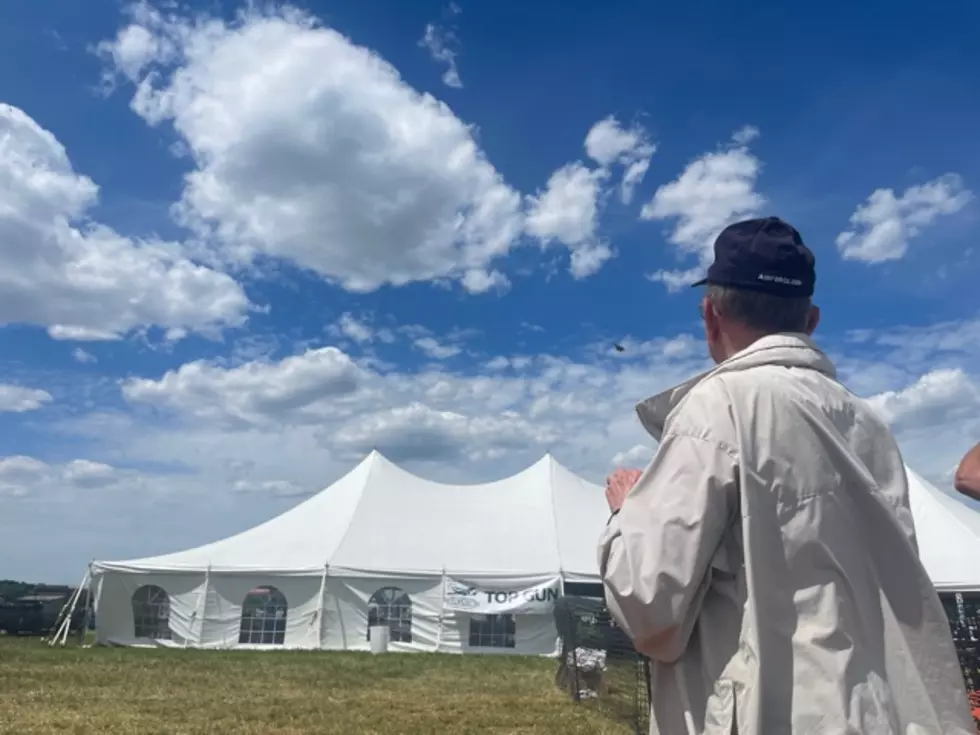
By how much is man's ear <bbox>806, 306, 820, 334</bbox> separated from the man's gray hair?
42 millimetres

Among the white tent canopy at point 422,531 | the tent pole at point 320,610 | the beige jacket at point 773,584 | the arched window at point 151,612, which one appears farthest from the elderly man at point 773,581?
the arched window at point 151,612

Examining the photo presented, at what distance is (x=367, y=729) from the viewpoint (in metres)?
8.12

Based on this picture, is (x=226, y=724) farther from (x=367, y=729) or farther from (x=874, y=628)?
(x=874, y=628)

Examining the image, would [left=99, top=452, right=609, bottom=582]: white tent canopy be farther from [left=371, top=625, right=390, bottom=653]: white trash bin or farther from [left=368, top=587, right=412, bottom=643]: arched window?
[left=371, top=625, right=390, bottom=653]: white trash bin

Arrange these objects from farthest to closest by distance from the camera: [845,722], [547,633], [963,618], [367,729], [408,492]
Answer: [408,492], [547,633], [367,729], [963,618], [845,722]

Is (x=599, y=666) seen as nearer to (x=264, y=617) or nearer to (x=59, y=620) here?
(x=264, y=617)

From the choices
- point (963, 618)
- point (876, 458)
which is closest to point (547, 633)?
point (963, 618)

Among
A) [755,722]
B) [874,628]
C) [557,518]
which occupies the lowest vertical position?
[755,722]

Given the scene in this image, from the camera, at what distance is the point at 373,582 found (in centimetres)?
1959

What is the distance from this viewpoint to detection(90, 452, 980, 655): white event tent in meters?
19.3

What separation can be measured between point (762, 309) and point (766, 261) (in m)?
0.09

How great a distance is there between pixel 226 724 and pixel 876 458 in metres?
8.20

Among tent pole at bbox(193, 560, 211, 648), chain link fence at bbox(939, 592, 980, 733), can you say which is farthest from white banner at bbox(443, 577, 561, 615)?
chain link fence at bbox(939, 592, 980, 733)

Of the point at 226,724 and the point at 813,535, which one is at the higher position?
the point at 813,535
